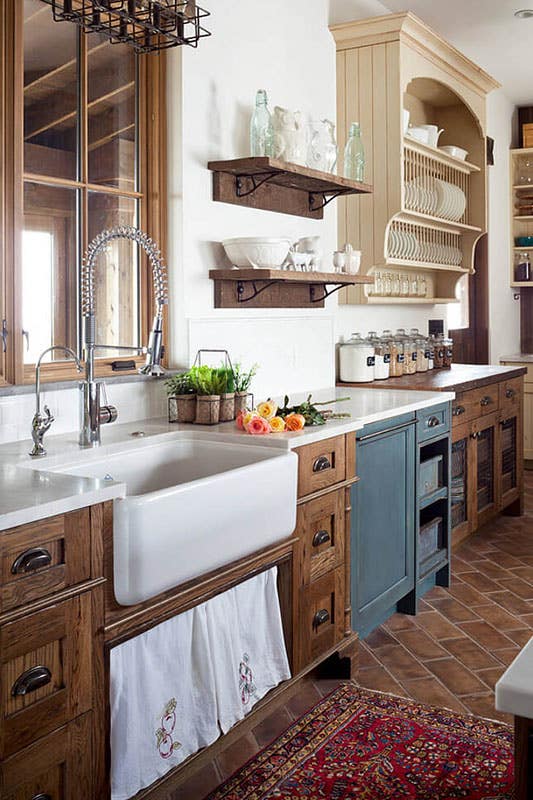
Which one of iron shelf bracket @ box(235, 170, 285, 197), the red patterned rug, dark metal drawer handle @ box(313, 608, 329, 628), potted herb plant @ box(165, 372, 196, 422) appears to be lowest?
the red patterned rug

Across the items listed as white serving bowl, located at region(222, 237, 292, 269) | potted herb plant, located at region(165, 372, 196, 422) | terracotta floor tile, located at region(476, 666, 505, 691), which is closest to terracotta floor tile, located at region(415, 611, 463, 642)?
terracotta floor tile, located at region(476, 666, 505, 691)

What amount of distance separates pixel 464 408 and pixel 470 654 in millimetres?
1588

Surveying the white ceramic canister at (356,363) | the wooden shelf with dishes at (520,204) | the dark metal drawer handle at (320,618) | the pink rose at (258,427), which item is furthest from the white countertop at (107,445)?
the wooden shelf with dishes at (520,204)

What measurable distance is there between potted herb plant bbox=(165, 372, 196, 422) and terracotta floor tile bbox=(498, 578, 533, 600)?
6.68 feet

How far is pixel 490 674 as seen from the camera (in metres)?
3.25

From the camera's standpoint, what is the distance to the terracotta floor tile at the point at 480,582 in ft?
14.0

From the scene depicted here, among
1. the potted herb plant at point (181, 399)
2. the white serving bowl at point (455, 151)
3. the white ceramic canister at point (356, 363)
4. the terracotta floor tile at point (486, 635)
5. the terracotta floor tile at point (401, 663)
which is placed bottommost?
the terracotta floor tile at point (401, 663)

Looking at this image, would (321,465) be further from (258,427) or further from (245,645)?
(245,645)

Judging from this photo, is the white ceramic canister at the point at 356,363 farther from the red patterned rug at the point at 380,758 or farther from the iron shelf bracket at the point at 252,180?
the red patterned rug at the point at 380,758

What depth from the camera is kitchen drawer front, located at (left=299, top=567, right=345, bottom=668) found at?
2.95 meters

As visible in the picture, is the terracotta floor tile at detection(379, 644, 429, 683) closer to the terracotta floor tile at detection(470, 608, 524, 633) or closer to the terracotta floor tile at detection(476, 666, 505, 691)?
the terracotta floor tile at detection(476, 666, 505, 691)

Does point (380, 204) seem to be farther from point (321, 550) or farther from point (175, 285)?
point (321, 550)

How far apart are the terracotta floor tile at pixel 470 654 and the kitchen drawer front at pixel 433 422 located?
2.92 feet

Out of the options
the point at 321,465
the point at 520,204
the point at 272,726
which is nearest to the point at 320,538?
the point at 321,465
